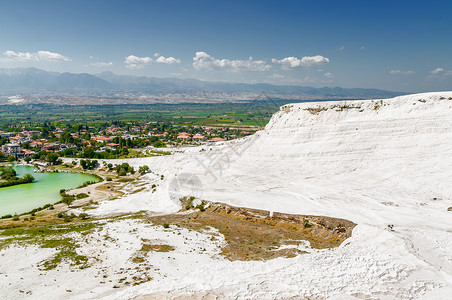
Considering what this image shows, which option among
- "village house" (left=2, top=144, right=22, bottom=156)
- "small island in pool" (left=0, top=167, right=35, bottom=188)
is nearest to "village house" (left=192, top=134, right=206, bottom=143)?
"village house" (left=2, top=144, right=22, bottom=156)

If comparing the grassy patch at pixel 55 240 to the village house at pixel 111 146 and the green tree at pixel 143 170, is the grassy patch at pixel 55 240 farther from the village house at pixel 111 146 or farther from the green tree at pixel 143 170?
the village house at pixel 111 146

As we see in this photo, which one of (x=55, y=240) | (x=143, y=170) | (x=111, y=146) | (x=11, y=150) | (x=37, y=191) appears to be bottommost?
(x=37, y=191)

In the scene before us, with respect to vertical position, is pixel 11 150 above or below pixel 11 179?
above

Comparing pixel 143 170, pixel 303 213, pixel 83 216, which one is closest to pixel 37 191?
pixel 143 170

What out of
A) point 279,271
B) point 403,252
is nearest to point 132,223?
point 279,271

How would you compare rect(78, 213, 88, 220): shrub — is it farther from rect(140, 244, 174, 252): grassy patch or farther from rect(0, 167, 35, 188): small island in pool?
rect(0, 167, 35, 188): small island in pool

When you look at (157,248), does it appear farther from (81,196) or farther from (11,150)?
(11,150)

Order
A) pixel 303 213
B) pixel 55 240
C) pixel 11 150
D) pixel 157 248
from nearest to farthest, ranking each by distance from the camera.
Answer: pixel 157 248 < pixel 55 240 < pixel 303 213 < pixel 11 150

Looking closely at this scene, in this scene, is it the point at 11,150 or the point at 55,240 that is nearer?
the point at 55,240

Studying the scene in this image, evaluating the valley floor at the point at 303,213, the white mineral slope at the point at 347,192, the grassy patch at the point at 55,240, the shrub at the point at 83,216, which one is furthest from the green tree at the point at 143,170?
the grassy patch at the point at 55,240

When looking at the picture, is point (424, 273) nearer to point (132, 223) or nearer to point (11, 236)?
point (132, 223)
